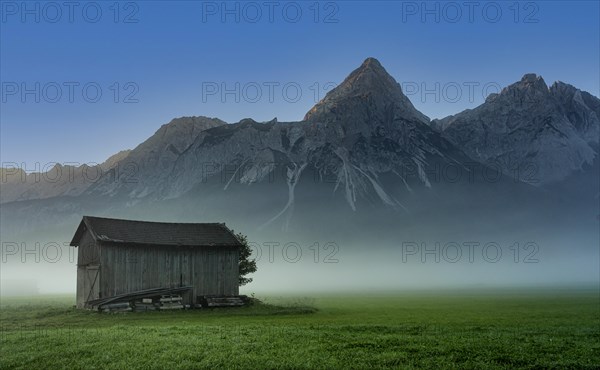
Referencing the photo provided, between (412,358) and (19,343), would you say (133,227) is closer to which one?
(19,343)

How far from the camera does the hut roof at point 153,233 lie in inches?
2467

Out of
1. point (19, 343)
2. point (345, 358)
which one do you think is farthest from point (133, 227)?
point (345, 358)

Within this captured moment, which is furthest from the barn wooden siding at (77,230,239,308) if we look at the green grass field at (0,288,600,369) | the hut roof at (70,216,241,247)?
the green grass field at (0,288,600,369)

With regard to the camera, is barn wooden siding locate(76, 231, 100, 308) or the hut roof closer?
barn wooden siding locate(76, 231, 100, 308)

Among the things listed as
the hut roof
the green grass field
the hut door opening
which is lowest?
the green grass field

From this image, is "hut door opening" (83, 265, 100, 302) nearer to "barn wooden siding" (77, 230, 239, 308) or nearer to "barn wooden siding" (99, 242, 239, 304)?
"barn wooden siding" (77, 230, 239, 308)

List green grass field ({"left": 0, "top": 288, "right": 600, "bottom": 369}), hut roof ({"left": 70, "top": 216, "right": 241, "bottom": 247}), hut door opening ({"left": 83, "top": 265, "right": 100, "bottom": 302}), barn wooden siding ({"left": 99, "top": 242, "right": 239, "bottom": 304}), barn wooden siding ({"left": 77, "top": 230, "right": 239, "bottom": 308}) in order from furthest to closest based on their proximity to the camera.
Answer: hut roof ({"left": 70, "top": 216, "right": 241, "bottom": 247}) → barn wooden siding ({"left": 99, "top": 242, "right": 239, "bottom": 304}) → barn wooden siding ({"left": 77, "top": 230, "right": 239, "bottom": 308}) → hut door opening ({"left": 83, "top": 265, "right": 100, "bottom": 302}) → green grass field ({"left": 0, "top": 288, "right": 600, "bottom": 369})

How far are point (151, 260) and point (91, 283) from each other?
6.53 metres

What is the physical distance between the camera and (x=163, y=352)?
2694 cm

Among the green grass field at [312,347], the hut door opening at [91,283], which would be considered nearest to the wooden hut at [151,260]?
the hut door opening at [91,283]

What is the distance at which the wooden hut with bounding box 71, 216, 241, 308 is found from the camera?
6125cm

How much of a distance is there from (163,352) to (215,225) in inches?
1812

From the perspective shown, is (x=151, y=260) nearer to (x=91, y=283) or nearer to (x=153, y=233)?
(x=153, y=233)

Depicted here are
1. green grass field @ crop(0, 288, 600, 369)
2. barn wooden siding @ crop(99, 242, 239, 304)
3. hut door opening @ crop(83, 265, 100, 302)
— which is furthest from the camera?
barn wooden siding @ crop(99, 242, 239, 304)
